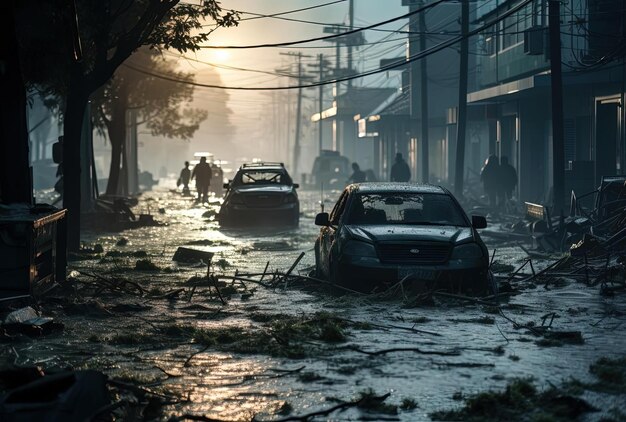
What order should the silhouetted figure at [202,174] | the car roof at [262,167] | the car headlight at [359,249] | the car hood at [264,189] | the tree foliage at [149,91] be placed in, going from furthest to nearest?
1. the silhouetted figure at [202,174]
2. the tree foliage at [149,91]
3. the car roof at [262,167]
4. the car hood at [264,189]
5. the car headlight at [359,249]

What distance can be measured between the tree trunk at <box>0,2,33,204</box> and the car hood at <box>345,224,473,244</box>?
171 inches

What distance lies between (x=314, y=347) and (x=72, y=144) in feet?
42.5

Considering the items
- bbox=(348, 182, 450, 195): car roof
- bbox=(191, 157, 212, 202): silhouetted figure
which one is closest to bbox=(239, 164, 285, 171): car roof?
bbox=(191, 157, 212, 202): silhouetted figure

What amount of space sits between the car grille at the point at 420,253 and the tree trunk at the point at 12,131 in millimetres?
4950

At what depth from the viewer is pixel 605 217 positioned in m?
23.4

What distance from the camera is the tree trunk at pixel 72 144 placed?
22.8 meters

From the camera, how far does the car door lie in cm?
1647

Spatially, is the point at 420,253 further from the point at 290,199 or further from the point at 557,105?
the point at 290,199

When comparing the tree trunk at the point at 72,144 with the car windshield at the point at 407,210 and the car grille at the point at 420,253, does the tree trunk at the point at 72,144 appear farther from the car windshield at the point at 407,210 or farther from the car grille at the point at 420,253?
the car grille at the point at 420,253

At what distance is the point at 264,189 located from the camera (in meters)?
33.1

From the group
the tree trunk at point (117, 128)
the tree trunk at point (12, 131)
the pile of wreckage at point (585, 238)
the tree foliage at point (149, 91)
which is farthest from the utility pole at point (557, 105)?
the tree trunk at point (117, 128)

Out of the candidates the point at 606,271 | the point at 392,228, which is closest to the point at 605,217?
the point at 606,271

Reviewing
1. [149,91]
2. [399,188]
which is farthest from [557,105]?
[149,91]

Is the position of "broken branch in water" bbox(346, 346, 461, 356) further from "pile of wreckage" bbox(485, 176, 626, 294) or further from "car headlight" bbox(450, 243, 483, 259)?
"pile of wreckage" bbox(485, 176, 626, 294)
